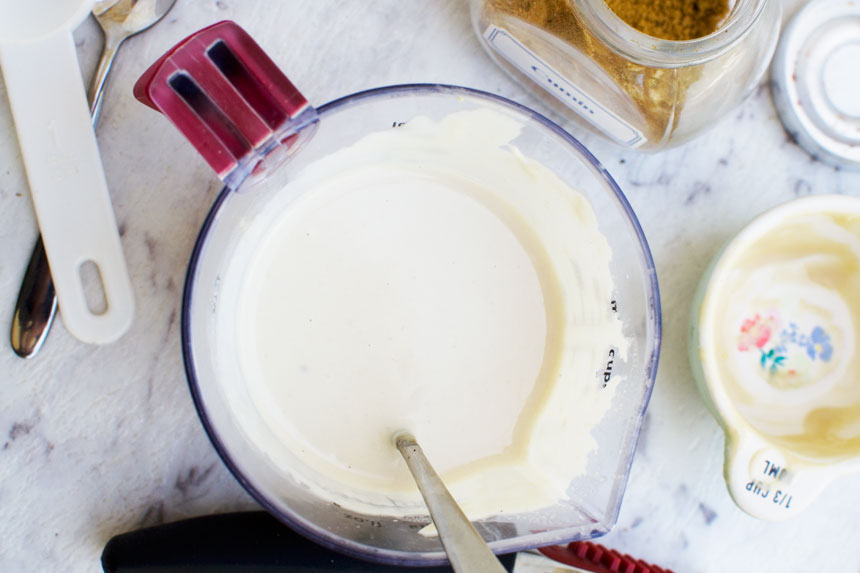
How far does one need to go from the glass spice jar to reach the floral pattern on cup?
17cm

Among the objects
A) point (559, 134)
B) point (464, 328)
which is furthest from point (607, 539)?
point (559, 134)

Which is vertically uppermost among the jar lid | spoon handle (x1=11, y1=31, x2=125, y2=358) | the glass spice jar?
spoon handle (x1=11, y1=31, x2=125, y2=358)

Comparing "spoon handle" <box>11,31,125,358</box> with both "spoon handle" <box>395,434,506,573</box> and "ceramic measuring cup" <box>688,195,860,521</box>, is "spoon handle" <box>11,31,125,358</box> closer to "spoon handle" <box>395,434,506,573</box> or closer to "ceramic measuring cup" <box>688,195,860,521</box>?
"spoon handle" <box>395,434,506,573</box>

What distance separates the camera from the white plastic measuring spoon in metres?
0.52

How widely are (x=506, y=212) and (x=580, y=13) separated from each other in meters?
0.16

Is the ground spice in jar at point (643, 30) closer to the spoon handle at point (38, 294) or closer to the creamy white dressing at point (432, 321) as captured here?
the creamy white dressing at point (432, 321)

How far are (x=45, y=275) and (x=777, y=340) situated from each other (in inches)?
22.8

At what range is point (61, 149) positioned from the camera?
1.74 feet

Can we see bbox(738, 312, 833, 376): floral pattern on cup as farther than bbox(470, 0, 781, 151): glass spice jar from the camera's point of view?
Yes

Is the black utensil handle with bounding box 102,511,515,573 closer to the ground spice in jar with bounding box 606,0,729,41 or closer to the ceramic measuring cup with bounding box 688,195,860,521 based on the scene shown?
the ceramic measuring cup with bounding box 688,195,860,521

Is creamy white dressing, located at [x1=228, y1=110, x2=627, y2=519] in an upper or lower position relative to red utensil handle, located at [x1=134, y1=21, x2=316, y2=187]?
lower

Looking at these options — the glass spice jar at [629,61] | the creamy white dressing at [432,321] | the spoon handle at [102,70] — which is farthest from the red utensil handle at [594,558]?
the spoon handle at [102,70]

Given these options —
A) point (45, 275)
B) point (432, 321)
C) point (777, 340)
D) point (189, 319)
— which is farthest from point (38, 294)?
point (777, 340)

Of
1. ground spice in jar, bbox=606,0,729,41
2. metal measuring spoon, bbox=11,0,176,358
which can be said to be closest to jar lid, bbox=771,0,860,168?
ground spice in jar, bbox=606,0,729,41
